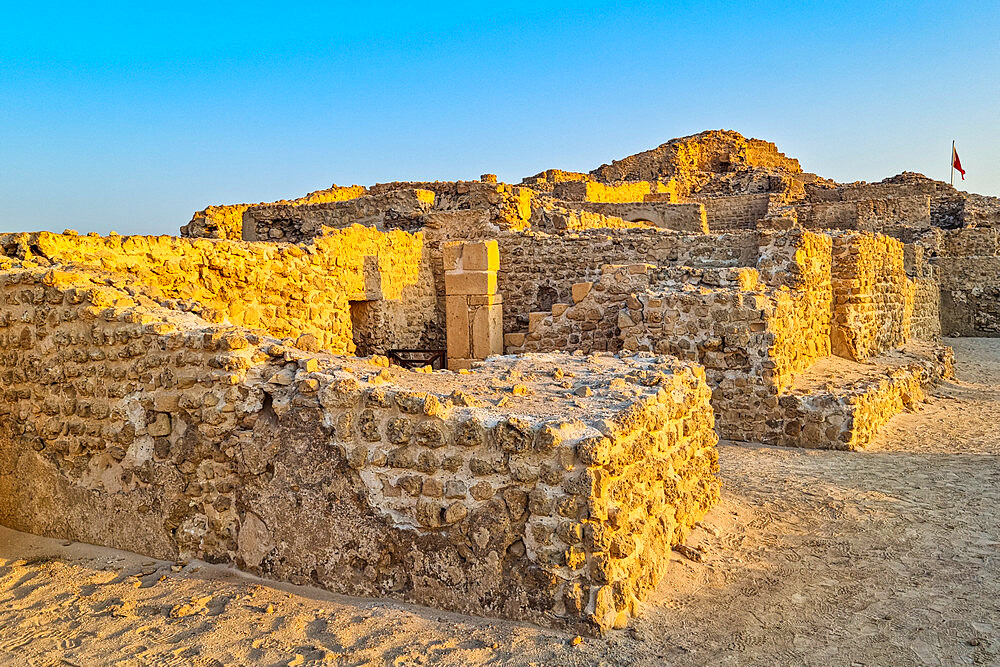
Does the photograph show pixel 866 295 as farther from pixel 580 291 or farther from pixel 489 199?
pixel 489 199

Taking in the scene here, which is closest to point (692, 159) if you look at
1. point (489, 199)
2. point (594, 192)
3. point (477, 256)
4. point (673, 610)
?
point (594, 192)

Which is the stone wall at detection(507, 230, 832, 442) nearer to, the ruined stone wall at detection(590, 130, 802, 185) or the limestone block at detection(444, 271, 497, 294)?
the limestone block at detection(444, 271, 497, 294)

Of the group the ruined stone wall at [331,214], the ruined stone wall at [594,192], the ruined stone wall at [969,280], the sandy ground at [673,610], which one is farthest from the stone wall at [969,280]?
the sandy ground at [673,610]

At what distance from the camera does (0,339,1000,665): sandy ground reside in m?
3.21

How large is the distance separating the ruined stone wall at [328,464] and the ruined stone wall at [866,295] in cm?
602

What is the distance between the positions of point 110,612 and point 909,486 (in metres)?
5.86

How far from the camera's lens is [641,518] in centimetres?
375

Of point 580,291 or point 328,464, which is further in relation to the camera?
point 580,291

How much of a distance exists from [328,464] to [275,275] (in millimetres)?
3766

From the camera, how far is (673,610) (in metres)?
3.68

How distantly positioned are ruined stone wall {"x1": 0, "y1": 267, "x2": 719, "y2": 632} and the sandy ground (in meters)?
0.15

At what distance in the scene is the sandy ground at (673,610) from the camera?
3213mm

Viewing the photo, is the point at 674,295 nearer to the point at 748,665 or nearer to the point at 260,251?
the point at 260,251

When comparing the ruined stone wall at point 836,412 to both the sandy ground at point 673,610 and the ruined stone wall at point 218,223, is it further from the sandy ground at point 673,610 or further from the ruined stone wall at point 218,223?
the ruined stone wall at point 218,223
